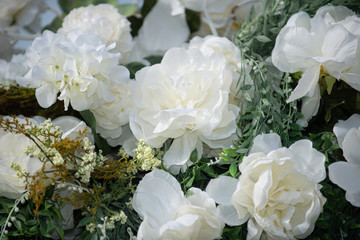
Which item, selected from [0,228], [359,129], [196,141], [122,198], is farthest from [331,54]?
[0,228]

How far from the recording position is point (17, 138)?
542 mm

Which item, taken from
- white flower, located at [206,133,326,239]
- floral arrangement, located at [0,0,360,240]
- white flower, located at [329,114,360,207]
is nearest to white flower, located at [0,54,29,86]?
floral arrangement, located at [0,0,360,240]

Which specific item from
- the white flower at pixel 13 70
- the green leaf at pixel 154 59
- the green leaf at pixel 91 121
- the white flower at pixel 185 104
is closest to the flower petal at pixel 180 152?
the white flower at pixel 185 104

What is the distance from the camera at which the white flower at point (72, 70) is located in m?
0.53

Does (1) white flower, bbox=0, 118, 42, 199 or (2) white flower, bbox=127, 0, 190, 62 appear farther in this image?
(2) white flower, bbox=127, 0, 190, 62

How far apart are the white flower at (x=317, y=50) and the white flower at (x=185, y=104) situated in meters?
0.09

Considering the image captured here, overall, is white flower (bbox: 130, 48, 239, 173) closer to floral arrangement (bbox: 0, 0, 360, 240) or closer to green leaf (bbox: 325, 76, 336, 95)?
floral arrangement (bbox: 0, 0, 360, 240)

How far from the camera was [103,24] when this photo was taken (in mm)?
666

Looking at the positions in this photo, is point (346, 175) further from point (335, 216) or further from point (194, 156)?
point (194, 156)

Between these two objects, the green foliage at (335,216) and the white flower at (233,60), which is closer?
the green foliage at (335,216)

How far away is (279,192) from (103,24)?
40cm

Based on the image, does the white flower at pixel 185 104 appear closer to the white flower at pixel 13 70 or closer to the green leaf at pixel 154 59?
the green leaf at pixel 154 59

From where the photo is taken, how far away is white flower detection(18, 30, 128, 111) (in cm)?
53

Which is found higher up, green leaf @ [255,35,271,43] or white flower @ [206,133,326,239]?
green leaf @ [255,35,271,43]
